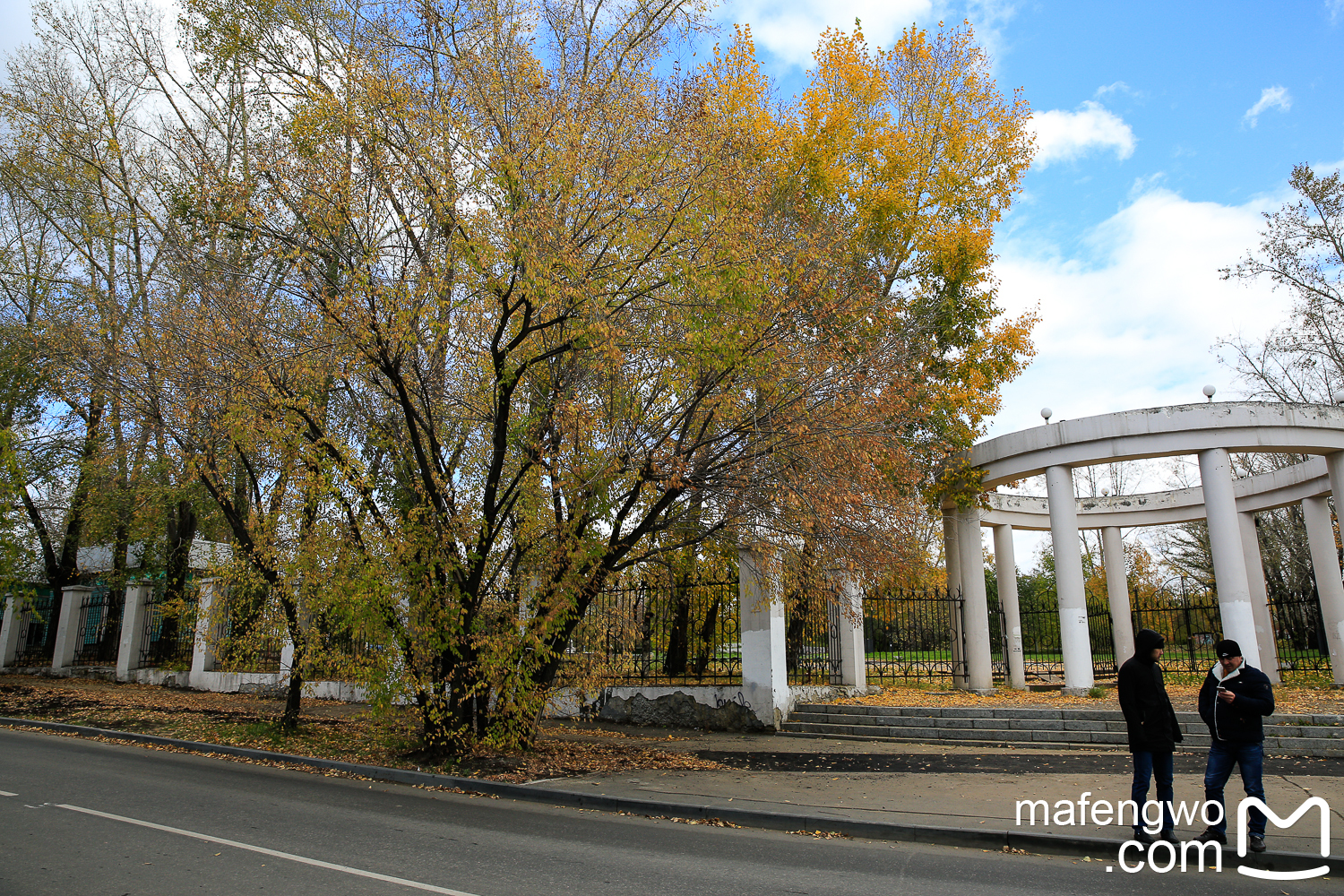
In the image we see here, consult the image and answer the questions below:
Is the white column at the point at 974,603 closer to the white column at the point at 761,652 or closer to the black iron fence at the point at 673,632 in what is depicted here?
the white column at the point at 761,652

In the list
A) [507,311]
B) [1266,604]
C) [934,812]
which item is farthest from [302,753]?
[1266,604]

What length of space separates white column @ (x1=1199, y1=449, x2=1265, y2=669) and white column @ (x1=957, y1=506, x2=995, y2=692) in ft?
15.1

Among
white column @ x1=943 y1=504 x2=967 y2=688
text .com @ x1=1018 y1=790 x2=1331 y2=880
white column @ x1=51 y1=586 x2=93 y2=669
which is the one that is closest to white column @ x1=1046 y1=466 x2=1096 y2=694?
white column @ x1=943 y1=504 x2=967 y2=688

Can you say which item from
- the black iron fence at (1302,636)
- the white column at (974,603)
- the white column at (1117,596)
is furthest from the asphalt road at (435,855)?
the white column at (1117,596)

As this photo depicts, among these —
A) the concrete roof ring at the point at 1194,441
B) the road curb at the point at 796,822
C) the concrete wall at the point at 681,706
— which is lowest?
the road curb at the point at 796,822

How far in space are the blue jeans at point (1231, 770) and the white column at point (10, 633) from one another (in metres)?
31.1

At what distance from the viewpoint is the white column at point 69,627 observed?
23.5m

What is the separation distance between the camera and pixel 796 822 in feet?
25.5

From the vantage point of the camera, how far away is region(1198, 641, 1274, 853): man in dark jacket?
6.28 m

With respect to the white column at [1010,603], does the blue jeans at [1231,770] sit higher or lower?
lower

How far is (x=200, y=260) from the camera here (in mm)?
15492

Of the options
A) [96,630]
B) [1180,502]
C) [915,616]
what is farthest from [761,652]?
[96,630]

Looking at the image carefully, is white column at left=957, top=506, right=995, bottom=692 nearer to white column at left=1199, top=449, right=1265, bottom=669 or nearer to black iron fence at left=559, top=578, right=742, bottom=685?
white column at left=1199, top=449, right=1265, bottom=669

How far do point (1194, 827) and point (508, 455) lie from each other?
974 cm
